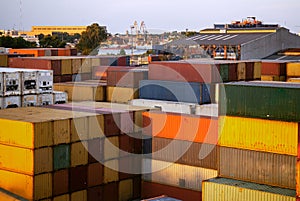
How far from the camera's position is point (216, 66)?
36.7 meters

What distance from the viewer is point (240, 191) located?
22.0 meters

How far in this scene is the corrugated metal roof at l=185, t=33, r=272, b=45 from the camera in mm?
76812

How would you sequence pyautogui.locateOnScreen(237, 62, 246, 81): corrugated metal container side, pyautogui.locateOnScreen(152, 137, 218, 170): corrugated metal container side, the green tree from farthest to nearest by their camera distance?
1. the green tree
2. pyautogui.locateOnScreen(237, 62, 246, 81): corrugated metal container side
3. pyautogui.locateOnScreen(152, 137, 218, 170): corrugated metal container side

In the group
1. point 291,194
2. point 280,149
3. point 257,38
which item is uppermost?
point 257,38

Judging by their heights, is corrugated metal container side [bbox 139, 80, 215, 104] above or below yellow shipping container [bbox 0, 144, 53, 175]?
above

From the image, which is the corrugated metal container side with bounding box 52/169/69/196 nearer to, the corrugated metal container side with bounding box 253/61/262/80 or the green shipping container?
the green shipping container

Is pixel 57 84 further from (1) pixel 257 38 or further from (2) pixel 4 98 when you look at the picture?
(1) pixel 257 38

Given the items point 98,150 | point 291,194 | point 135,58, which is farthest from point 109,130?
point 135,58

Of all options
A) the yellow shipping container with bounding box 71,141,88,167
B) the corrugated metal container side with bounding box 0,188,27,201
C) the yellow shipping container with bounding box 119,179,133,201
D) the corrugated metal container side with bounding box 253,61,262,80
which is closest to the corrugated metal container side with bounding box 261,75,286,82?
the corrugated metal container side with bounding box 253,61,262,80

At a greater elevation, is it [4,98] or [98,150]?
[4,98]

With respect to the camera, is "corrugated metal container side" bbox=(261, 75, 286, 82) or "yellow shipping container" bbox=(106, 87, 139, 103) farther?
"corrugated metal container side" bbox=(261, 75, 286, 82)

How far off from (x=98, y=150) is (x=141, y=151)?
316cm

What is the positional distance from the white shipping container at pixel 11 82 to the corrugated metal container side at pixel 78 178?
673 cm

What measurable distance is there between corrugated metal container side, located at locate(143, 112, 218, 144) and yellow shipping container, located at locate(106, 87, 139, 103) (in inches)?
284
